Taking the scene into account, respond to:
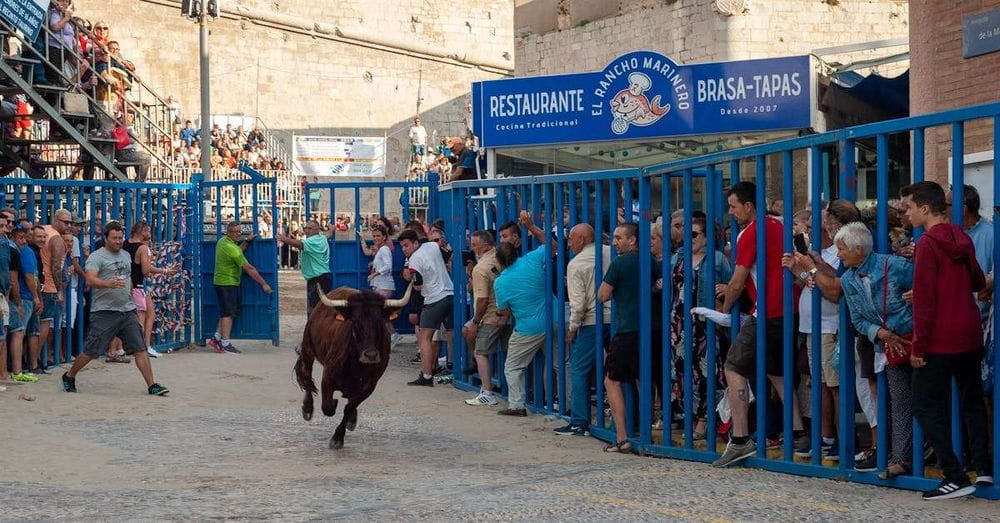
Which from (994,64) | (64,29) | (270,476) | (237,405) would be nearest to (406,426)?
Answer: (237,405)

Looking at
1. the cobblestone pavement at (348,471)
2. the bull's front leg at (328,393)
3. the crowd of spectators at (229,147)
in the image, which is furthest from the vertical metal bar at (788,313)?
the crowd of spectators at (229,147)

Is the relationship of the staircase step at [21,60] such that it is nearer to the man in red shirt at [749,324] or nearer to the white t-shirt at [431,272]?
the white t-shirt at [431,272]

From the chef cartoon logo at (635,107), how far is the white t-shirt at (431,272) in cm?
583

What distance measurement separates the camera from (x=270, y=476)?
357 inches

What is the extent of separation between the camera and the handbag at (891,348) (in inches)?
302

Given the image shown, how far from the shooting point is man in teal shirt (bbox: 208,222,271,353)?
60.1 ft

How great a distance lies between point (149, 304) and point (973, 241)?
11.9 meters

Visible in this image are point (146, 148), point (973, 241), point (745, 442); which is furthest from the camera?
point (146, 148)

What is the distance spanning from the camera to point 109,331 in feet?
44.7

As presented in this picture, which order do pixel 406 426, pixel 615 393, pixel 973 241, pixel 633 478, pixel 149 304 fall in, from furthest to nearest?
pixel 149 304, pixel 406 426, pixel 615 393, pixel 633 478, pixel 973 241

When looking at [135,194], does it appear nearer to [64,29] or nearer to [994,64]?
[64,29]

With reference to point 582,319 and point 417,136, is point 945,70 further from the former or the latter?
point 417,136

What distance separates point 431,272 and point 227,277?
4247 mm

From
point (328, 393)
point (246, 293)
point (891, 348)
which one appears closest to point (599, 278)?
point (328, 393)
